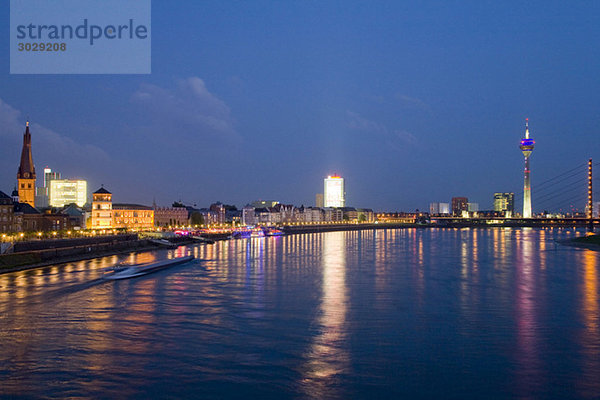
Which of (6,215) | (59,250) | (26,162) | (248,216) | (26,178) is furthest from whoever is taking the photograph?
(248,216)

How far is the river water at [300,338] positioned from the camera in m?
13.6

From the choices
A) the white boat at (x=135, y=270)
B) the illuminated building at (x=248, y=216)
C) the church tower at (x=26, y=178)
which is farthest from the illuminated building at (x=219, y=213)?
the white boat at (x=135, y=270)

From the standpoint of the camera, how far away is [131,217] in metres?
120

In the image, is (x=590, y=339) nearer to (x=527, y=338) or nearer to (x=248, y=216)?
(x=527, y=338)

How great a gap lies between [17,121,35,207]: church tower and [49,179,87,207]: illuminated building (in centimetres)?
6928

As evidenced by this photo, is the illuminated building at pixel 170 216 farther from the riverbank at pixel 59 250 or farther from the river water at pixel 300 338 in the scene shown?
the river water at pixel 300 338

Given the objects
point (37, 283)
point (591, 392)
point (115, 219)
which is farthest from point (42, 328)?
point (115, 219)

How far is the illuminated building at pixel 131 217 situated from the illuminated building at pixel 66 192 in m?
A: 68.8

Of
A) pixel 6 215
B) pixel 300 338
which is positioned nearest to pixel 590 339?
pixel 300 338

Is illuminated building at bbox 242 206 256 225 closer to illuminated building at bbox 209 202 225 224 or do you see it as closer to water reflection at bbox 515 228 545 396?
illuminated building at bbox 209 202 225 224

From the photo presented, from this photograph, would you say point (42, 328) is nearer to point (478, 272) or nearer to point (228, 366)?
point (228, 366)

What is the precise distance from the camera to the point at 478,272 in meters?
41.1

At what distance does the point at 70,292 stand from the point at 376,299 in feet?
57.5

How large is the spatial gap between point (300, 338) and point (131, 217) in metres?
109
